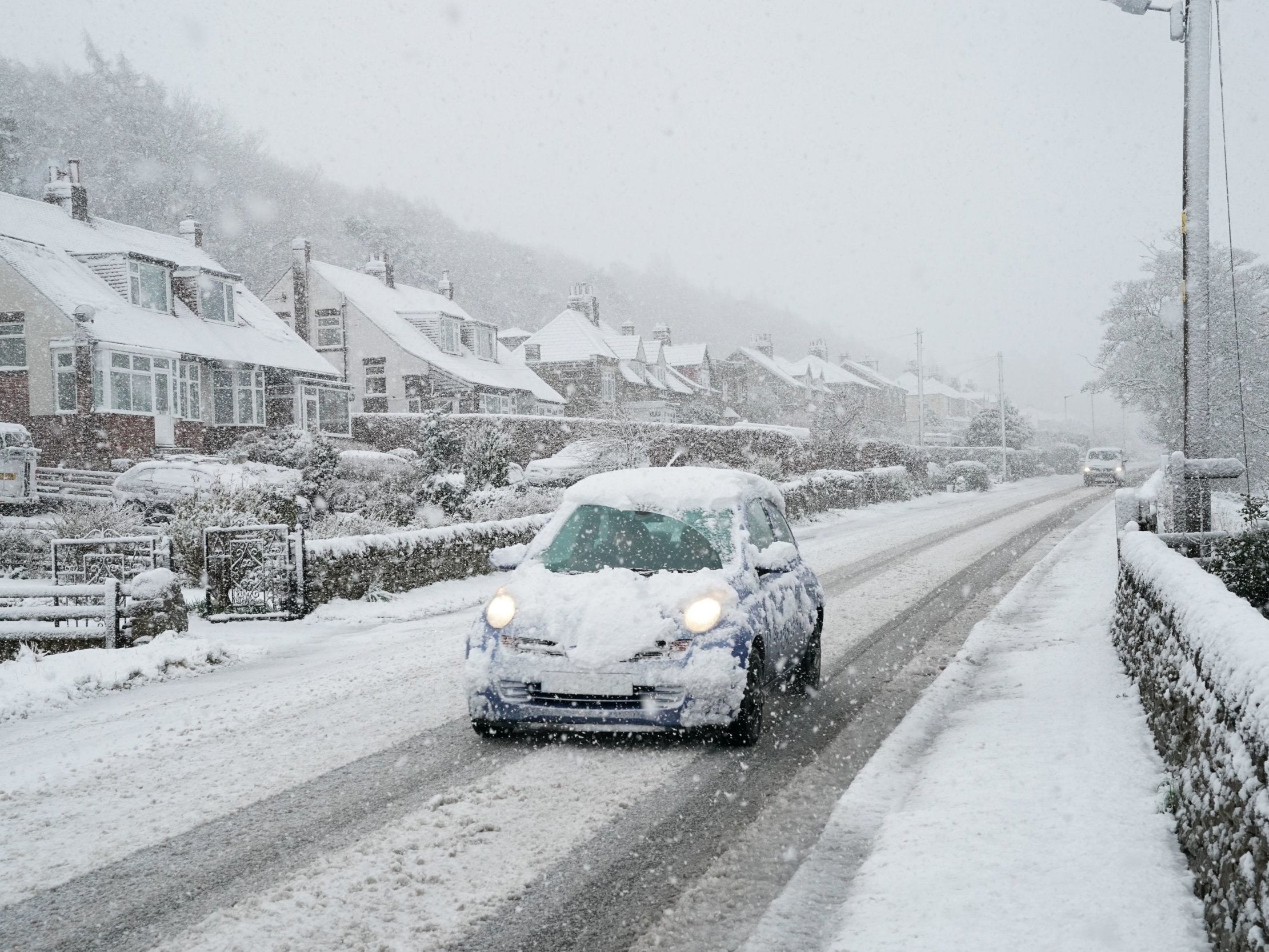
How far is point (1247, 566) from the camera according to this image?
9.20 meters

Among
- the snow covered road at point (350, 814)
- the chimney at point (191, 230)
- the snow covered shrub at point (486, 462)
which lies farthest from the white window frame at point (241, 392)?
the snow covered road at point (350, 814)

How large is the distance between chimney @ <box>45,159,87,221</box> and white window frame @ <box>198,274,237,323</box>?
4742 mm

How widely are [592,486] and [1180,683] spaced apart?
4040mm

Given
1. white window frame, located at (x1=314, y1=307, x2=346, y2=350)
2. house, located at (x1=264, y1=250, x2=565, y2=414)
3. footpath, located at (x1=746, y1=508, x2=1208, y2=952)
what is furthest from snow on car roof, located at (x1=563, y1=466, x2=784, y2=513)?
white window frame, located at (x1=314, y1=307, x2=346, y2=350)

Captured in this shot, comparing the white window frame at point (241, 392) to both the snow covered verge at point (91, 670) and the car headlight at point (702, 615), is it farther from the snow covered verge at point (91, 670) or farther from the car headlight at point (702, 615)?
the car headlight at point (702, 615)

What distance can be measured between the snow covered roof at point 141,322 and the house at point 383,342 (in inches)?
262

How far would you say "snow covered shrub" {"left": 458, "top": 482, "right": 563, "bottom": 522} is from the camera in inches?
804

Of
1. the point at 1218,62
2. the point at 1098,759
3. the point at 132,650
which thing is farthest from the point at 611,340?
the point at 1098,759

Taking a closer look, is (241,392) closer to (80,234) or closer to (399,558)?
(80,234)

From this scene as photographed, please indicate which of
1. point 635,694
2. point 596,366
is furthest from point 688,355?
point 635,694

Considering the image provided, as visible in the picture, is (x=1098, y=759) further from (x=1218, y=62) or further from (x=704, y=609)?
(x=1218, y=62)

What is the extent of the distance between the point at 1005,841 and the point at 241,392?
35.6m

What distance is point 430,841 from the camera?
482 centimetres

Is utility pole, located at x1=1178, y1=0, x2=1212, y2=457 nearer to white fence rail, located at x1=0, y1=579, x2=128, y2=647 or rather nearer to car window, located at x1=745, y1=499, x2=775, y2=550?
car window, located at x1=745, y1=499, x2=775, y2=550
